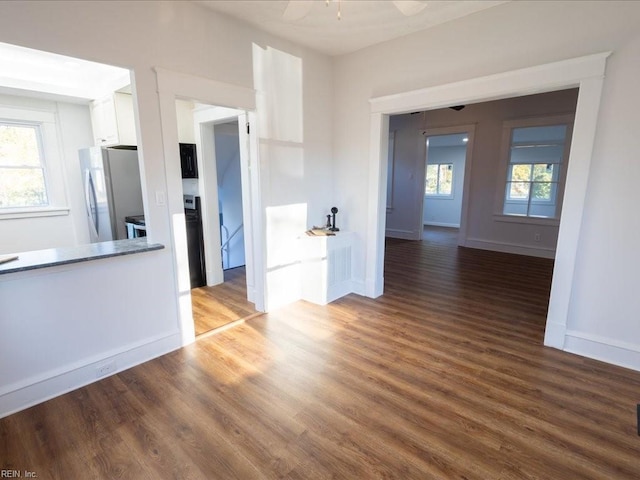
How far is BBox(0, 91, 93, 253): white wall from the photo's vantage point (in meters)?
3.98

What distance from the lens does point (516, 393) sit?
84.8 inches

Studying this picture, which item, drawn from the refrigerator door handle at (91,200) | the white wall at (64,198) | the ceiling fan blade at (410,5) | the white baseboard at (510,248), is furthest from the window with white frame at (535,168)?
the white wall at (64,198)

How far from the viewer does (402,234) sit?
25.2 feet

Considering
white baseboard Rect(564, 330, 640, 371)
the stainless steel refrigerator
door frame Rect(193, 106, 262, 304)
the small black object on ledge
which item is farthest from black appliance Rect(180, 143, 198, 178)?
white baseboard Rect(564, 330, 640, 371)

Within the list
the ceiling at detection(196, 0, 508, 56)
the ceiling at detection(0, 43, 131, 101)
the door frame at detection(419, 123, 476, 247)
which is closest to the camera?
the ceiling at detection(196, 0, 508, 56)

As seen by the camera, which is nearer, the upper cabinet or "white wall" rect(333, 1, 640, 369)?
"white wall" rect(333, 1, 640, 369)

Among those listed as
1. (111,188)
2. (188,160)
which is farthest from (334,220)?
(111,188)

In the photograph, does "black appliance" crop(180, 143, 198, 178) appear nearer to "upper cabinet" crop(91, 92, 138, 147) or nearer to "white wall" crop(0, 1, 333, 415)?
"upper cabinet" crop(91, 92, 138, 147)

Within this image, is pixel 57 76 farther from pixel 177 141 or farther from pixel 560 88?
pixel 560 88

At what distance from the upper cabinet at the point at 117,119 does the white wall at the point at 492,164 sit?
560cm

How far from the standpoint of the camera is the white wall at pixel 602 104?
2242 mm

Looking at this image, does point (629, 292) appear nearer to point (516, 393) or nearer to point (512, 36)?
point (516, 393)

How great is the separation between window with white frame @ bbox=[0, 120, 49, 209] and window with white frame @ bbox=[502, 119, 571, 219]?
7.47 m

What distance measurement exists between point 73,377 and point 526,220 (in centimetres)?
680
